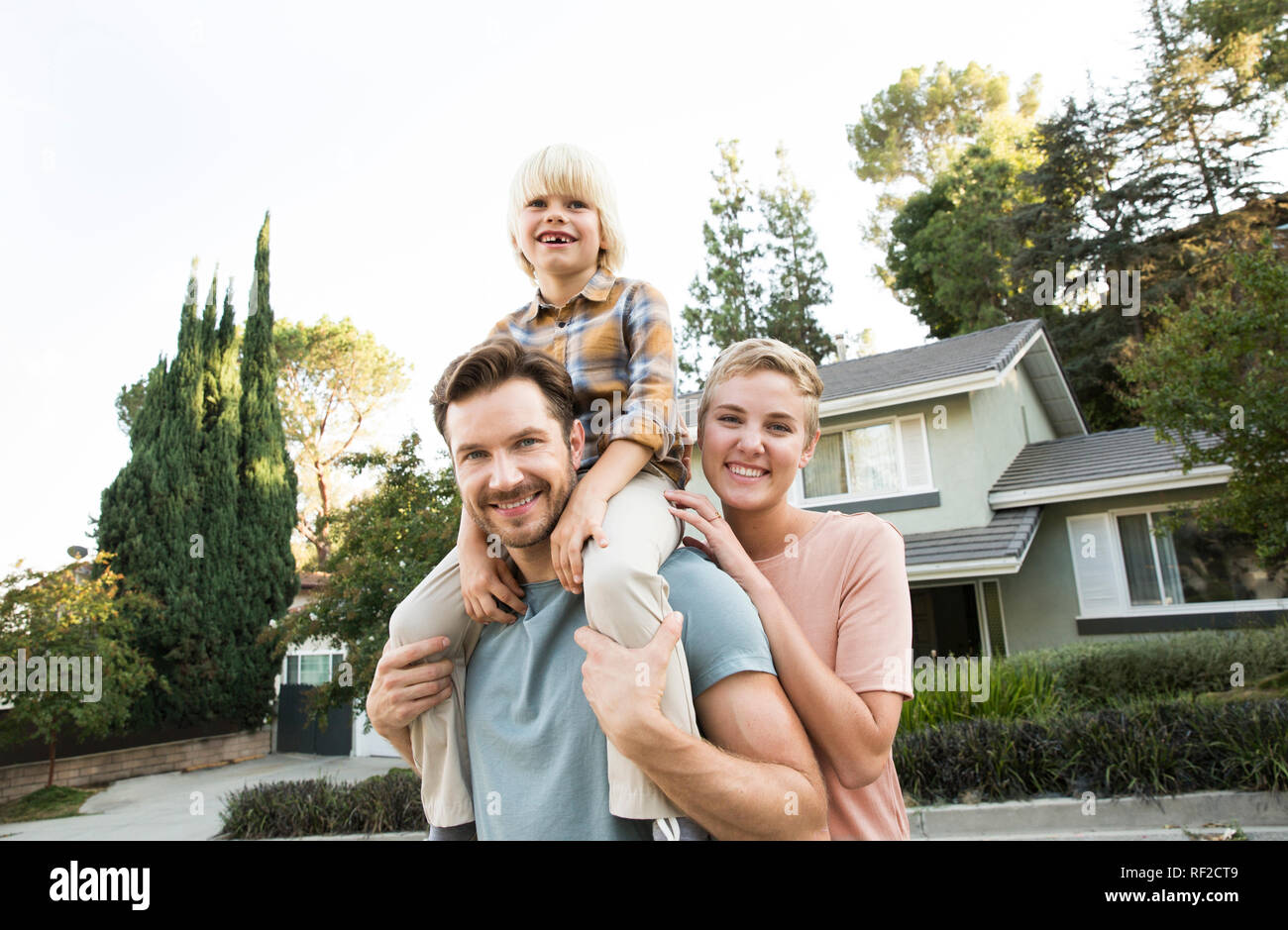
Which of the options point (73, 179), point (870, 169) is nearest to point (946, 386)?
point (73, 179)

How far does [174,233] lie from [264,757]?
12.4m

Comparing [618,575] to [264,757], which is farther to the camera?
[264,757]

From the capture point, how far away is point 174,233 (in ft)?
62.2

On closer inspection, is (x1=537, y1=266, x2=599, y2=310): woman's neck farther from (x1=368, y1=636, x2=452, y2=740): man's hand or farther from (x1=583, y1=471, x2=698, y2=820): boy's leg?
(x1=368, y1=636, x2=452, y2=740): man's hand

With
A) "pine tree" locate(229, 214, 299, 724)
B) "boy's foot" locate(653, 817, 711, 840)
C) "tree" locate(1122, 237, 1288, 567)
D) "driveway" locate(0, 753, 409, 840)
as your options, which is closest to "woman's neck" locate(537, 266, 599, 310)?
"boy's foot" locate(653, 817, 711, 840)

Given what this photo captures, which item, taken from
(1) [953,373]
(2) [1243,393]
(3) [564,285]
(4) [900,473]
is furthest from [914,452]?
(3) [564,285]

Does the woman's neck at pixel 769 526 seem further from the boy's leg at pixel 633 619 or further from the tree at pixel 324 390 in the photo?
the tree at pixel 324 390

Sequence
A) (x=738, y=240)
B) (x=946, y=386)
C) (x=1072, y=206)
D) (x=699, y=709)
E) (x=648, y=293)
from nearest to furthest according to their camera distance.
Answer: (x=699, y=709) → (x=648, y=293) → (x=946, y=386) → (x=1072, y=206) → (x=738, y=240)

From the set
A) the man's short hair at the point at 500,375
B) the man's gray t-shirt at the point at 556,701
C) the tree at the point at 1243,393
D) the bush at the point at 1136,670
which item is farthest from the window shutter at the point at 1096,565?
the man's short hair at the point at 500,375

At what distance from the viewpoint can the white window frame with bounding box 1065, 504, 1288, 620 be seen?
1142cm

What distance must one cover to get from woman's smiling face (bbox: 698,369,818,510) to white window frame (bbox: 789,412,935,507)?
36.0 ft

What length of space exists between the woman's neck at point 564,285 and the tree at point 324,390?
25.1 meters

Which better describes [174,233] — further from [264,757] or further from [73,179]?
[264,757]
